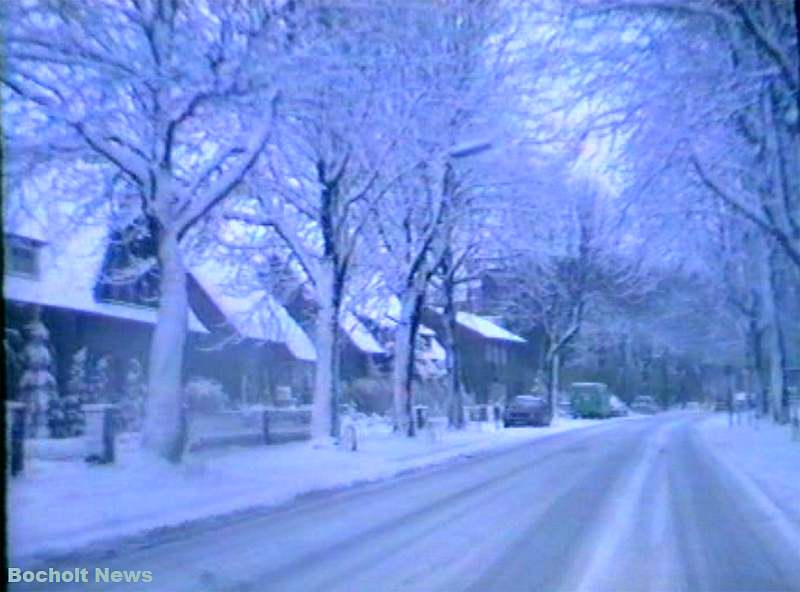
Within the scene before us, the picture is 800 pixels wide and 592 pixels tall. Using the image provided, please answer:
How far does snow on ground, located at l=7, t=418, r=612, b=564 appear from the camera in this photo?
14406 mm

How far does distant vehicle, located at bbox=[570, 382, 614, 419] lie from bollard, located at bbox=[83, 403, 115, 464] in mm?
57537

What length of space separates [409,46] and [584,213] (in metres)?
17.8

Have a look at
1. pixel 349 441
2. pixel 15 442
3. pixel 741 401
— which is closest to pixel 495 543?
pixel 15 442

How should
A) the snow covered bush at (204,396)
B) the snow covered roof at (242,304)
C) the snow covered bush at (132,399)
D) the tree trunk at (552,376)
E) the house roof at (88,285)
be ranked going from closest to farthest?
the house roof at (88,285)
the snow covered bush at (132,399)
the snow covered bush at (204,396)
the snow covered roof at (242,304)
the tree trunk at (552,376)

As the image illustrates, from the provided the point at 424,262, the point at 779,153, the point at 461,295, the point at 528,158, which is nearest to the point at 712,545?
the point at 779,153

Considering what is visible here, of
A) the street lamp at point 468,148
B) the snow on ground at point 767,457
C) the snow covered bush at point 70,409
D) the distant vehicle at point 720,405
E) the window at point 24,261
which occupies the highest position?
the street lamp at point 468,148

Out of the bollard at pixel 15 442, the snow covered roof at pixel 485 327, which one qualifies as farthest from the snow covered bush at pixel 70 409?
the snow covered roof at pixel 485 327

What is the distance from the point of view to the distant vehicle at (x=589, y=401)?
254ft

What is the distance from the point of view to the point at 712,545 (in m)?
13.7

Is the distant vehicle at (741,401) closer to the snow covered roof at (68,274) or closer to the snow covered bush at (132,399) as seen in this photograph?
the snow covered bush at (132,399)

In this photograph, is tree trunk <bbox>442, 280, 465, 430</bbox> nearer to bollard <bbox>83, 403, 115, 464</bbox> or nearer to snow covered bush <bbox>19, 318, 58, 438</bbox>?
snow covered bush <bbox>19, 318, 58, 438</bbox>

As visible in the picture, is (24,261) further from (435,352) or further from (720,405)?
(720,405)

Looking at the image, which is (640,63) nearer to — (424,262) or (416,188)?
(416,188)

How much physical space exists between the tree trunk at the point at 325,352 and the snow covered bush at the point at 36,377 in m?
6.17
